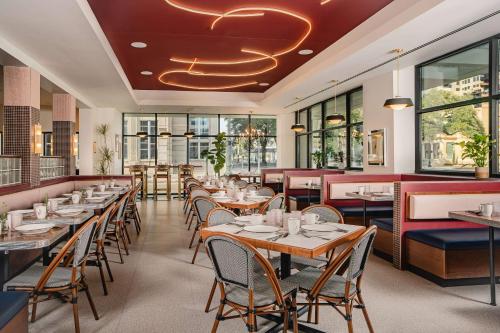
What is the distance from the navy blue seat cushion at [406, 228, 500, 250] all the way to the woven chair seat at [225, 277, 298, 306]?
7.45 feet

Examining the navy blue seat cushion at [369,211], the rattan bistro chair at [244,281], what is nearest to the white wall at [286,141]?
the navy blue seat cushion at [369,211]

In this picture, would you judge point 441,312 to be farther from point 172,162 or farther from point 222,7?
point 172,162

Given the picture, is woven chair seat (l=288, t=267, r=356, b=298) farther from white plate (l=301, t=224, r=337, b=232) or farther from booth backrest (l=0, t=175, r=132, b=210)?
booth backrest (l=0, t=175, r=132, b=210)

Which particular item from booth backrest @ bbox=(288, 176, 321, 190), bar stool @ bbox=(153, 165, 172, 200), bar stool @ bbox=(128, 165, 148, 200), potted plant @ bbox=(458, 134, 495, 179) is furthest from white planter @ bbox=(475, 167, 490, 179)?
bar stool @ bbox=(128, 165, 148, 200)

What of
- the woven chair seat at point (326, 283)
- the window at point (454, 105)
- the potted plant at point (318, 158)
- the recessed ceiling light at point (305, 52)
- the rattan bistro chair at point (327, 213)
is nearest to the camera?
the woven chair seat at point (326, 283)

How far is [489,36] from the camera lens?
18.0ft

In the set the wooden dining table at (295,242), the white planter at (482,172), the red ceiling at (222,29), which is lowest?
the wooden dining table at (295,242)

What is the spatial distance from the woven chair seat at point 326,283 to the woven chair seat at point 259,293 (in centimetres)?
10

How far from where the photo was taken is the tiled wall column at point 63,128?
28.1ft

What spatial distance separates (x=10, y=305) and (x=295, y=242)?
5.65 feet

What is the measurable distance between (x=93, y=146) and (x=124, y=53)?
4661 millimetres

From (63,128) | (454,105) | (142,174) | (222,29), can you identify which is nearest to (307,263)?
(222,29)

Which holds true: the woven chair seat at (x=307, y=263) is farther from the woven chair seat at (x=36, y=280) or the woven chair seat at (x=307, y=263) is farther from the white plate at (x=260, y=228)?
the woven chair seat at (x=36, y=280)

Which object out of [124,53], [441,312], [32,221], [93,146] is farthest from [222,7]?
[93,146]
